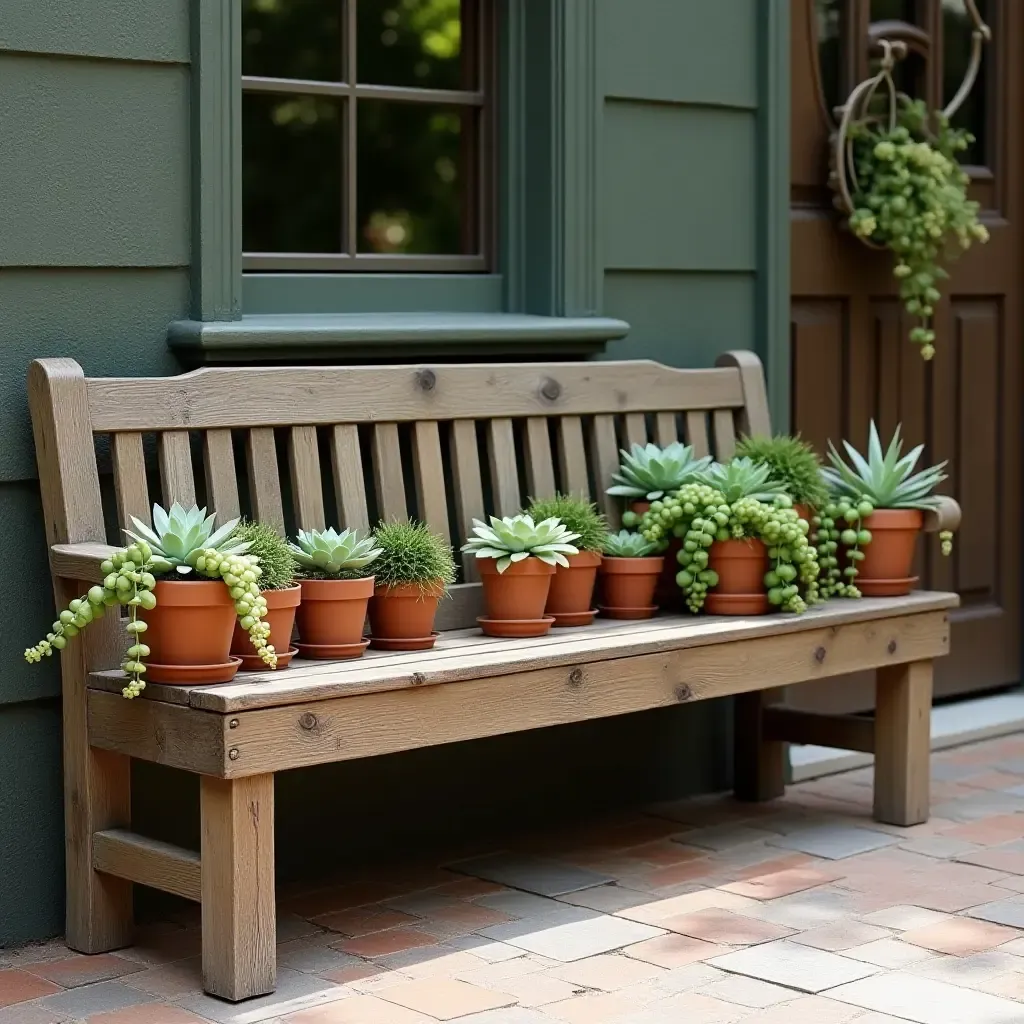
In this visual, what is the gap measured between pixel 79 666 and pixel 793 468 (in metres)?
1.70

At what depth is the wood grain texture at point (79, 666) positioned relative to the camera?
3314 millimetres

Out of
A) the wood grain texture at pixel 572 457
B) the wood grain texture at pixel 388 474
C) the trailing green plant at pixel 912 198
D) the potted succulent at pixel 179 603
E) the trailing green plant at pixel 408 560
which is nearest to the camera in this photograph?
the potted succulent at pixel 179 603

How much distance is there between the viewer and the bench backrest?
11.0ft

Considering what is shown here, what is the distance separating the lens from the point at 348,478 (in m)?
3.72

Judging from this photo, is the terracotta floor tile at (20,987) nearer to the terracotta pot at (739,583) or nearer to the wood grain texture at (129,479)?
the wood grain texture at (129,479)

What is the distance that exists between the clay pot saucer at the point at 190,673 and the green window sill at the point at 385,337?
0.74m

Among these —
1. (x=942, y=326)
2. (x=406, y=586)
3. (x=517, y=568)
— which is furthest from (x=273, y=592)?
(x=942, y=326)

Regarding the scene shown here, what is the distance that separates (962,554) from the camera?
557cm

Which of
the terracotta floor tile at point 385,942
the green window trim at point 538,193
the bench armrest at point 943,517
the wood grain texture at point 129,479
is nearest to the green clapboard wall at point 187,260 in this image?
the green window trim at point 538,193

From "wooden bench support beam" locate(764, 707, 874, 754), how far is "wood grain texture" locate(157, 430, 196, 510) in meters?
1.70

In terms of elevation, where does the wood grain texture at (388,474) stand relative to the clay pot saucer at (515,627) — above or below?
above

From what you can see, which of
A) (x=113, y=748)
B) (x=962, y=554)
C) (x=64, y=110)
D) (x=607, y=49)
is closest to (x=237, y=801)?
(x=113, y=748)

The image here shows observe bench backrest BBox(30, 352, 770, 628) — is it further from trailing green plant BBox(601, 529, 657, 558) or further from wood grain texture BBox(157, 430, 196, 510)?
trailing green plant BBox(601, 529, 657, 558)

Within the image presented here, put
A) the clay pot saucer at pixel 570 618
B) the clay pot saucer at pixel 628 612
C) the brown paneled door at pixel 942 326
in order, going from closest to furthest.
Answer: the clay pot saucer at pixel 570 618, the clay pot saucer at pixel 628 612, the brown paneled door at pixel 942 326
